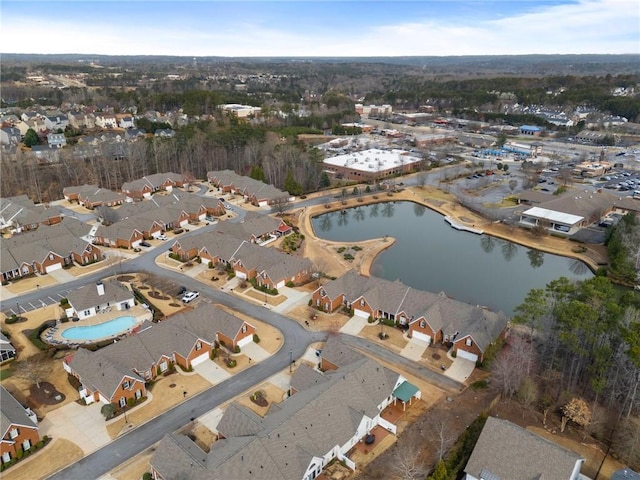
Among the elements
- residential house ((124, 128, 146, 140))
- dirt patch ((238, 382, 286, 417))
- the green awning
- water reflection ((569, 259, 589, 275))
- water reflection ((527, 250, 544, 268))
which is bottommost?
water reflection ((527, 250, 544, 268))

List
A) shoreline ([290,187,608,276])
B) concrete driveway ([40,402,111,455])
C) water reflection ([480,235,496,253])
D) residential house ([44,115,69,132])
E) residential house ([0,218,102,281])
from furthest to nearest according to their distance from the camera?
1. residential house ([44,115,69,132])
2. water reflection ([480,235,496,253])
3. shoreline ([290,187,608,276])
4. residential house ([0,218,102,281])
5. concrete driveway ([40,402,111,455])

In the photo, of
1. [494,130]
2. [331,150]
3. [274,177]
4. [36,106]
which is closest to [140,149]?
[274,177]

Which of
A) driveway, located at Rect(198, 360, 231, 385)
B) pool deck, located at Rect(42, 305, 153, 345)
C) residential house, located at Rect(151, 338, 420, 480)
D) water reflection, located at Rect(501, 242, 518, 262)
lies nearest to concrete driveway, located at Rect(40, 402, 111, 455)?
residential house, located at Rect(151, 338, 420, 480)

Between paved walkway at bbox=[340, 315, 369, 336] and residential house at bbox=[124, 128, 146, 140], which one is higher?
residential house at bbox=[124, 128, 146, 140]

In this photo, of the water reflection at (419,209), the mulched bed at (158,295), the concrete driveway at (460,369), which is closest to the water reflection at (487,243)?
the water reflection at (419,209)

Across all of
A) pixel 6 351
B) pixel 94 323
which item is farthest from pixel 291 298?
pixel 6 351

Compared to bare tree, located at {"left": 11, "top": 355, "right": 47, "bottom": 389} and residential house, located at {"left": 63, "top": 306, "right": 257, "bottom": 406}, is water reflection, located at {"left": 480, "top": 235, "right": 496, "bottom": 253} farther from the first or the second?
bare tree, located at {"left": 11, "top": 355, "right": 47, "bottom": 389}

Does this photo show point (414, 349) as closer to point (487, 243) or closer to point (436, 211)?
point (487, 243)
